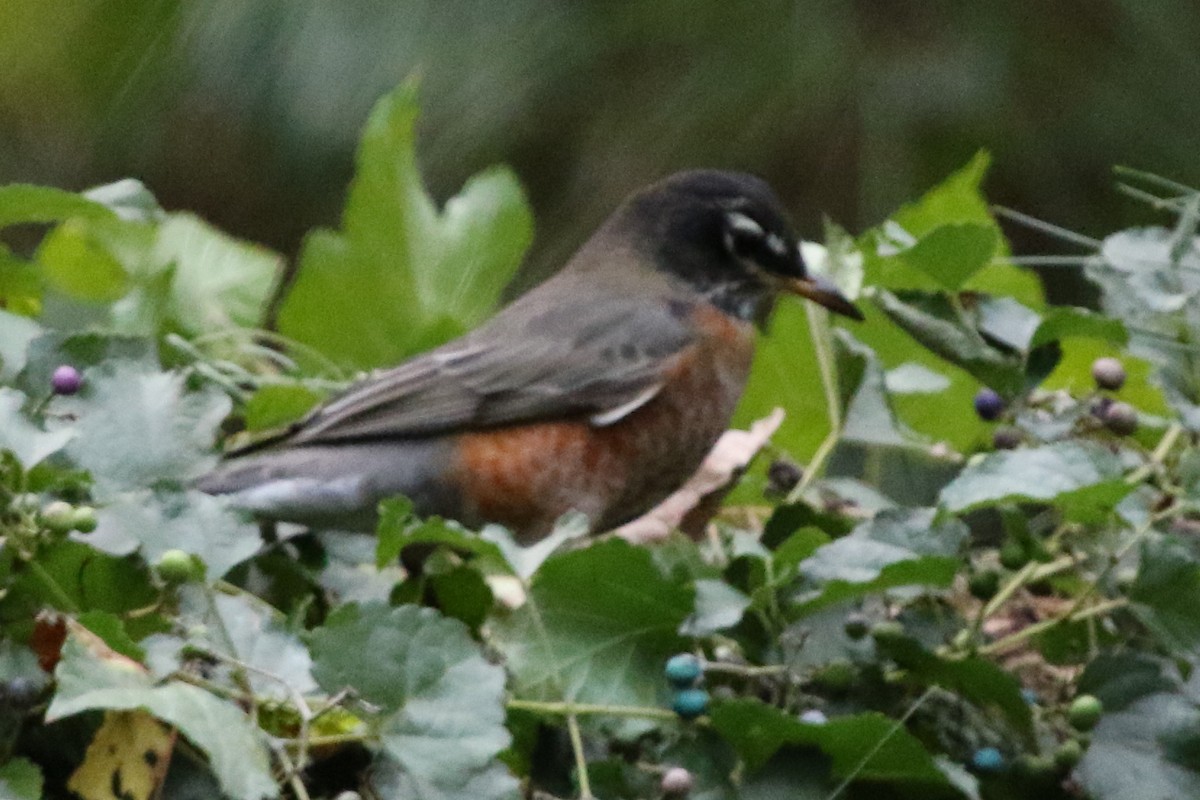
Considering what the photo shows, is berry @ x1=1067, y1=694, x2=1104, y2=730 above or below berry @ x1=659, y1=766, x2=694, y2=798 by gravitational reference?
above

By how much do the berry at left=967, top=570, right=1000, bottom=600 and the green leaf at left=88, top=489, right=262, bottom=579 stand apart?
478 mm

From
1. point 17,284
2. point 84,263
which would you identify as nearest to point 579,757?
point 17,284

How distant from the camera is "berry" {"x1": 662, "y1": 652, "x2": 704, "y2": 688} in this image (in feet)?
3.56

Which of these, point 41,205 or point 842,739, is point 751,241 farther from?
point 842,739

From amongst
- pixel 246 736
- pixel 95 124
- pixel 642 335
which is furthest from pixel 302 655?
pixel 95 124

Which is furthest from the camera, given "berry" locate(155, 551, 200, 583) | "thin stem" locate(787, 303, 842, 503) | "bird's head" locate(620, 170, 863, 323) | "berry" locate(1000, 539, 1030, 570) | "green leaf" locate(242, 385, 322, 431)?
"bird's head" locate(620, 170, 863, 323)

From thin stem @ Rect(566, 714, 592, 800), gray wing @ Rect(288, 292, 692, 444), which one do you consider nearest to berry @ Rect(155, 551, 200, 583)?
thin stem @ Rect(566, 714, 592, 800)

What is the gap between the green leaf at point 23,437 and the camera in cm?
102

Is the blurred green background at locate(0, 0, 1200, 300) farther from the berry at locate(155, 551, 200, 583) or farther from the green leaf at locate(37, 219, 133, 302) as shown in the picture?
the berry at locate(155, 551, 200, 583)

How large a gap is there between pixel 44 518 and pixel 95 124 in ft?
7.42

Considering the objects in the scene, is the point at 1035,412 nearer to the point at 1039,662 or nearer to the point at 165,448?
the point at 1039,662

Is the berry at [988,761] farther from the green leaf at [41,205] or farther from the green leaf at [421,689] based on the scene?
the green leaf at [41,205]

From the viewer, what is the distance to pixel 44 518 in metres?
1.01

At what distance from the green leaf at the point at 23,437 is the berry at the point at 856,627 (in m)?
0.50
